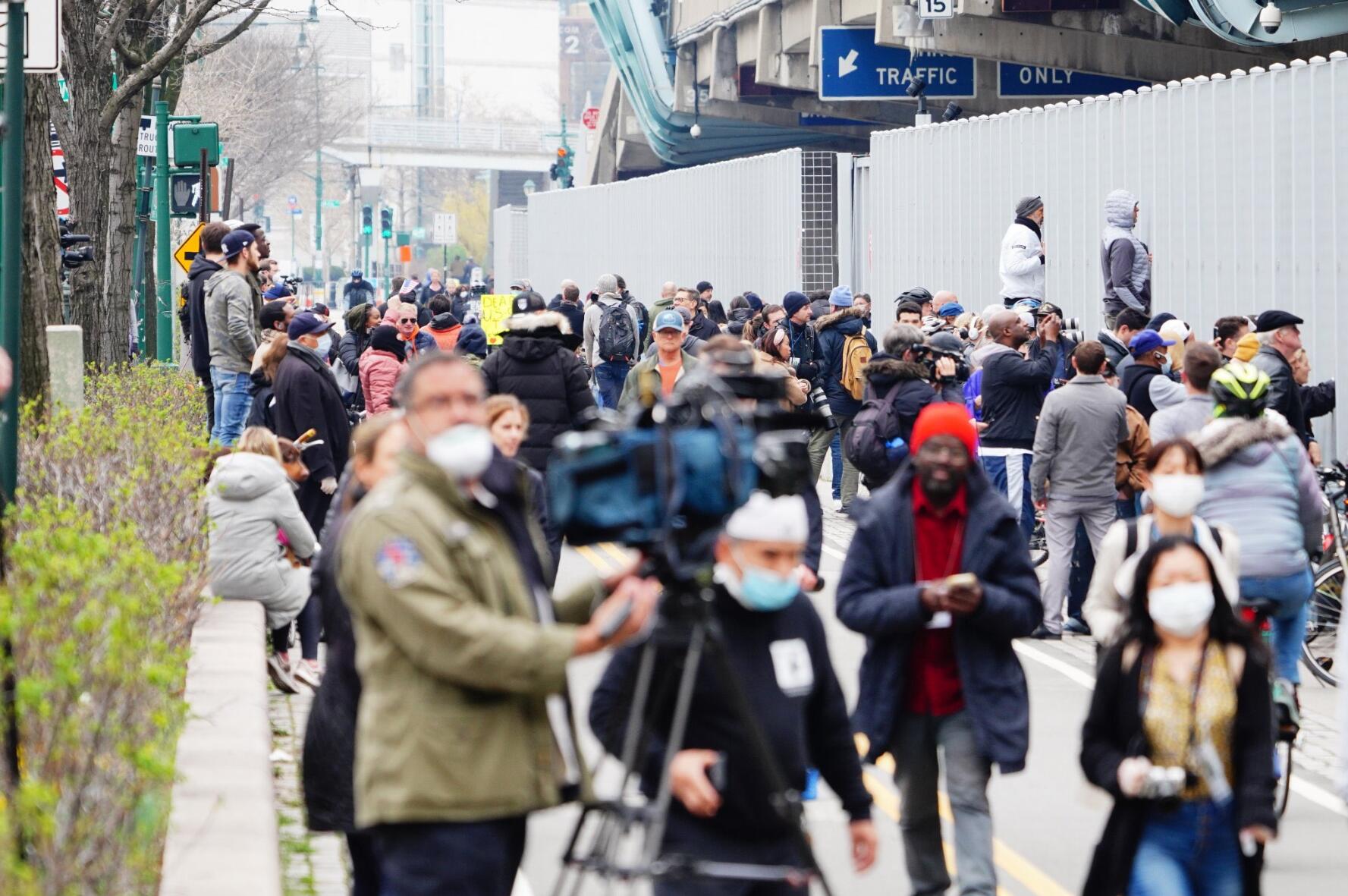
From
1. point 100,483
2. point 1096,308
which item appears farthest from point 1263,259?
point 100,483

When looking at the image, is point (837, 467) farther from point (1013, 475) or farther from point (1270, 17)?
point (1013, 475)

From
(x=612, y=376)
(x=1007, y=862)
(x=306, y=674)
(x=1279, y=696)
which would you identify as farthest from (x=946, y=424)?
(x=612, y=376)

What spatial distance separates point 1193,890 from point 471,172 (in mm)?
164697

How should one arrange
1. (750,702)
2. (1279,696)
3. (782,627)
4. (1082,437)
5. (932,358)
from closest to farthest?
(750,702)
(782,627)
(1279,696)
(1082,437)
(932,358)

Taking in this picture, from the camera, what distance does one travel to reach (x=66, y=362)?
47.3 ft

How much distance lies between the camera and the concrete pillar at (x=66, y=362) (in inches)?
561

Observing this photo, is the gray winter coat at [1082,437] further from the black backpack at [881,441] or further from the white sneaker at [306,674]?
the white sneaker at [306,674]

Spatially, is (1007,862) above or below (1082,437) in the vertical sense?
below

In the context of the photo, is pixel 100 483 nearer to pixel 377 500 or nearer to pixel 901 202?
pixel 377 500

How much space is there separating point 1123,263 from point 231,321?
6712mm

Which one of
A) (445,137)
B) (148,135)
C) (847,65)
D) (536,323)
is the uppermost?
(445,137)

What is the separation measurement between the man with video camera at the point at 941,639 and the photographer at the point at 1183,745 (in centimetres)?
97

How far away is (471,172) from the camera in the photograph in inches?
6639

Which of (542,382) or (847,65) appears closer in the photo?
(542,382)
